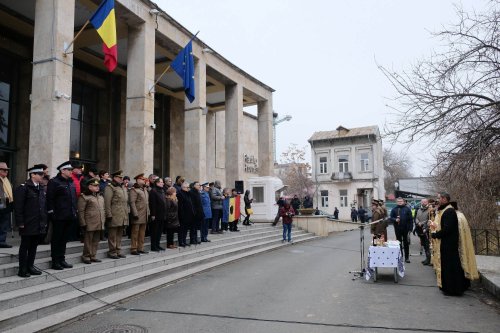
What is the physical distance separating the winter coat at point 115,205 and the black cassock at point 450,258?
6.82 metres

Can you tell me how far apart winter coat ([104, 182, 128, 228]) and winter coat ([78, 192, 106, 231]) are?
0.48m

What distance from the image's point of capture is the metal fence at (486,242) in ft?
42.1

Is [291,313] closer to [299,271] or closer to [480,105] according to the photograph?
[299,271]

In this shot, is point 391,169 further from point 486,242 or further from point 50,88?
point 50,88

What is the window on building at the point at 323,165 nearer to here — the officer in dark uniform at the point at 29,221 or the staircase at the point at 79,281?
the staircase at the point at 79,281

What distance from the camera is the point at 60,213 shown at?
765 centimetres

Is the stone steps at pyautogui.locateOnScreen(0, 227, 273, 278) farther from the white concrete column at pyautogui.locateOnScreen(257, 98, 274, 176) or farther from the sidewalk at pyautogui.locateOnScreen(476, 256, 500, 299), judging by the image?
the white concrete column at pyautogui.locateOnScreen(257, 98, 274, 176)

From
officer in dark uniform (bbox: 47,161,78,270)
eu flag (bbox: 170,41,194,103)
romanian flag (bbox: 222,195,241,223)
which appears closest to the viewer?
officer in dark uniform (bbox: 47,161,78,270)

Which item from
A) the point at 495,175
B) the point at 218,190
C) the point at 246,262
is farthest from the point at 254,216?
the point at 495,175

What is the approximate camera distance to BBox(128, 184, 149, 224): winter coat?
9.74 metres

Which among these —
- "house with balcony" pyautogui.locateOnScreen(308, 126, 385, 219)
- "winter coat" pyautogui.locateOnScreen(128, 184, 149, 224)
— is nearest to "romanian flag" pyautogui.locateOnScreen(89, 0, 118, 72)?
"winter coat" pyautogui.locateOnScreen(128, 184, 149, 224)

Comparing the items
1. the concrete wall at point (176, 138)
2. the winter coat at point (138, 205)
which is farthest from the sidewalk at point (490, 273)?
the concrete wall at point (176, 138)

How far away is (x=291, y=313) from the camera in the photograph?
6.37 metres

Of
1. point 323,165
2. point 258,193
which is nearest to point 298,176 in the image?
point 323,165
